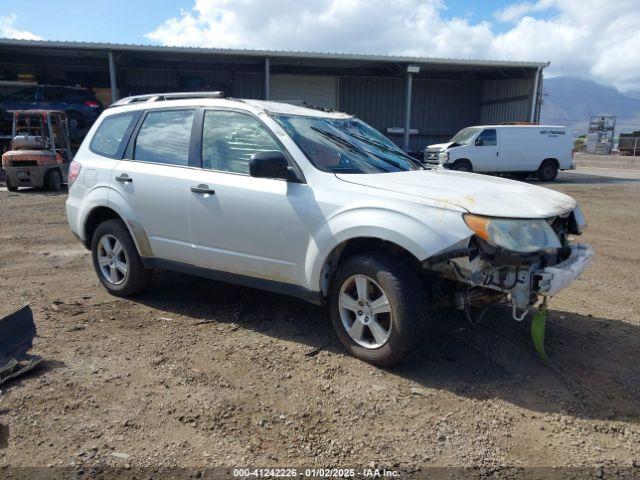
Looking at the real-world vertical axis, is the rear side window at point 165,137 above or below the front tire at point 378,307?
above

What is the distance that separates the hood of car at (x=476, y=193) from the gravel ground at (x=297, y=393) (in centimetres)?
111

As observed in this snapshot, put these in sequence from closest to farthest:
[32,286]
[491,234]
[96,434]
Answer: [96,434] < [491,234] < [32,286]

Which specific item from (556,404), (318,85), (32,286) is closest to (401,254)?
(556,404)

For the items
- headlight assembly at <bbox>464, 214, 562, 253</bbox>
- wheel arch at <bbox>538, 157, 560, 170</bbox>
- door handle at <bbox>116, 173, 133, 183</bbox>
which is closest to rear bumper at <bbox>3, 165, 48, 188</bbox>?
door handle at <bbox>116, 173, 133, 183</bbox>

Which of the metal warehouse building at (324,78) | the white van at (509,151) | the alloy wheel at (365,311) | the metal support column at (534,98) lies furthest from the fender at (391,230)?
the metal support column at (534,98)

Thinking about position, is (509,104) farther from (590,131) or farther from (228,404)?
(228,404)

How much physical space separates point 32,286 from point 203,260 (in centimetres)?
231

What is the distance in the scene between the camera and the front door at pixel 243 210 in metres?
3.80

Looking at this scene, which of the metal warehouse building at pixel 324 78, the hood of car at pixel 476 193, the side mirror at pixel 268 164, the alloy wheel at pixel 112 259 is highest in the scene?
the metal warehouse building at pixel 324 78

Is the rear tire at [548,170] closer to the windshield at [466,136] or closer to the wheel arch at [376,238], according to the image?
the windshield at [466,136]

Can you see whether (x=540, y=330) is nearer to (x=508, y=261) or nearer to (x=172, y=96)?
(x=508, y=261)

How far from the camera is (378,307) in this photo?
3479 millimetres

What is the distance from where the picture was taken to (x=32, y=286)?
5.43 metres

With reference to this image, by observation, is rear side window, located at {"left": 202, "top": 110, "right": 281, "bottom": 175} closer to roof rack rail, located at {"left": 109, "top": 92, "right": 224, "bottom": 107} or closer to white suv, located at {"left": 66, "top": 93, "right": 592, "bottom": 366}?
white suv, located at {"left": 66, "top": 93, "right": 592, "bottom": 366}
